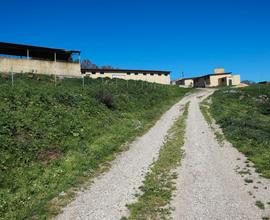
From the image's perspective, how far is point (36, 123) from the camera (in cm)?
1638

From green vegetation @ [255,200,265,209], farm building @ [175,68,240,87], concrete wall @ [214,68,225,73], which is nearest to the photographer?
green vegetation @ [255,200,265,209]

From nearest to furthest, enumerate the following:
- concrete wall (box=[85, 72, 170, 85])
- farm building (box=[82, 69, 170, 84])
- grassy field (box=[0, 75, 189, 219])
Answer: grassy field (box=[0, 75, 189, 219]) → farm building (box=[82, 69, 170, 84]) → concrete wall (box=[85, 72, 170, 85])

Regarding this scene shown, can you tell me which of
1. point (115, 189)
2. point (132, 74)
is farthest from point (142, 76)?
point (115, 189)

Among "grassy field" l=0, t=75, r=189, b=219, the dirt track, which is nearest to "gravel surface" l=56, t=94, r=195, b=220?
the dirt track

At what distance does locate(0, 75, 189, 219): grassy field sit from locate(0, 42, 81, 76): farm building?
684 inches

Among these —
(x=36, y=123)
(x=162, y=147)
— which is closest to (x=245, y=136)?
(x=162, y=147)

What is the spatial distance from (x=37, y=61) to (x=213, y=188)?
35.7 m

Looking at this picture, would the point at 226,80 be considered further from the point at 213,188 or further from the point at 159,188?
the point at 159,188

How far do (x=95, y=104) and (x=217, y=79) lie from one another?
237 feet

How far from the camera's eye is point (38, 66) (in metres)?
40.7

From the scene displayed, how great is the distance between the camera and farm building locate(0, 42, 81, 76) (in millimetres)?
38594

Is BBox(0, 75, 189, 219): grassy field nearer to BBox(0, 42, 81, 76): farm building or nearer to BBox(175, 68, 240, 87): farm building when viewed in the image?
BBox(0, 42, 81, 76): farm building

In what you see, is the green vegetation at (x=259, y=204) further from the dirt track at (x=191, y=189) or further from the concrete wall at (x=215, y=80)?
the concrete wall at (x=215, y=80)

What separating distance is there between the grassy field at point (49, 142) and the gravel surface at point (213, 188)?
378 cm
